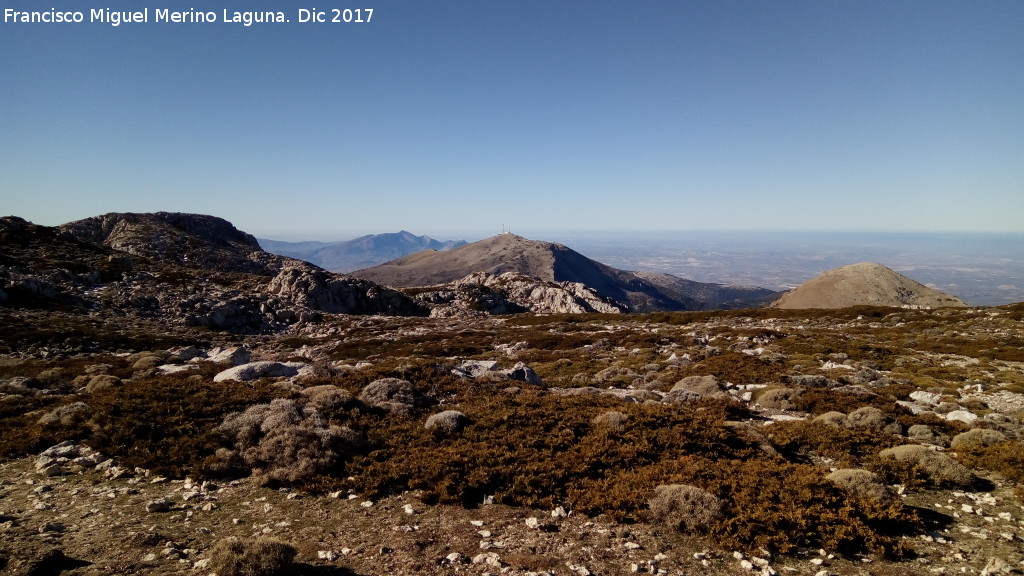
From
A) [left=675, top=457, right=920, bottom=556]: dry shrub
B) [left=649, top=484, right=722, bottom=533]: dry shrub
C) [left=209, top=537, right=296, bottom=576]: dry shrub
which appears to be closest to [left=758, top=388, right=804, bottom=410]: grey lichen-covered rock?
[left=675, top=457, right=920, bottom=556]: dry shrub

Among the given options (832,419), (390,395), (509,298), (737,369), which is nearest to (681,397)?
(832,419)

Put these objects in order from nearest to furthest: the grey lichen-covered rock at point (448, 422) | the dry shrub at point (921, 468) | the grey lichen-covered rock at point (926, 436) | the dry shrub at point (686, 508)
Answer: the dry shrub at point (686, 508) → the dry shrub at point (921, 468) → the grey lichen-covered rock at point (448, 422) → the grey lichen-covered rock at point (926, 436)

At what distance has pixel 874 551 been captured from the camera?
7719mm

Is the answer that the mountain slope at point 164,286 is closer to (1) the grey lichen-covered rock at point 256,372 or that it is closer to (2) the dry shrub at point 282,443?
(1) the grey lichen-covered rock at point 256,372

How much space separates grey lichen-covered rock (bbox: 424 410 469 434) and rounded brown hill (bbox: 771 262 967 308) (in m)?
102

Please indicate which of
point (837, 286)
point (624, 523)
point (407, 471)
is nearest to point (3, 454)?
point (407, 471)

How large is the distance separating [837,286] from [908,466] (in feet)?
343

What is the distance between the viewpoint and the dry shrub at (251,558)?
6480 mm

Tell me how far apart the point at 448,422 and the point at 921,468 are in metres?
13.1

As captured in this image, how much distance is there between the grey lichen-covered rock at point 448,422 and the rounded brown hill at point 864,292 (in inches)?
4021

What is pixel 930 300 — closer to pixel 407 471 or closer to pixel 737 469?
pixel 737 469

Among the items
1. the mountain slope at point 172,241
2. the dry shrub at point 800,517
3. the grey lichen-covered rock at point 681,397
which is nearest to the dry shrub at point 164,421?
the dry shrub at point 800,517

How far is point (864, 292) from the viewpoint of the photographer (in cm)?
9062

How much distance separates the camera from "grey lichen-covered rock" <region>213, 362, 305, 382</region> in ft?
65.3
